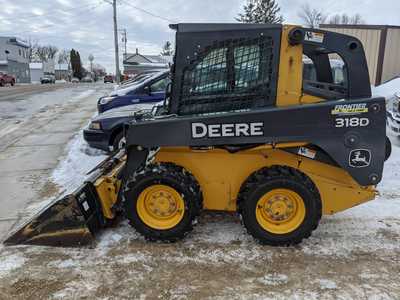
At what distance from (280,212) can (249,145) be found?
721mm

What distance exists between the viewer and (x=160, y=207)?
13.9ft

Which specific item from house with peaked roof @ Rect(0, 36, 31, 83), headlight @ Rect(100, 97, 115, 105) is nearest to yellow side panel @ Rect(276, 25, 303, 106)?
headlight @ Rect(100, 97, 115, 105)

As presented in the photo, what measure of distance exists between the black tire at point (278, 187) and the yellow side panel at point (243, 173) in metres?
0.15

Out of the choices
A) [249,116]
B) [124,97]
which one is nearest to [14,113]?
[124,97]

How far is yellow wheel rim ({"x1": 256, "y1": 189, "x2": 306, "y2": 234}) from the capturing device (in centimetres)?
407

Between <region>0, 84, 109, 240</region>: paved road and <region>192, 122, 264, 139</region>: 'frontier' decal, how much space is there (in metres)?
2.41

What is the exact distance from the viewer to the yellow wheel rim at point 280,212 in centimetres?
407

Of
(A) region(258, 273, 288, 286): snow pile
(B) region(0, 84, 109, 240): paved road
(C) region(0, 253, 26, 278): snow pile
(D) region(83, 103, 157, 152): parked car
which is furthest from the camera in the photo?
(D) region(83, 103, 157, 152): parked car

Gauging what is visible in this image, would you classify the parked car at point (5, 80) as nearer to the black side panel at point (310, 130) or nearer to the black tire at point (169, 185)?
the black tire at point (169, 185)

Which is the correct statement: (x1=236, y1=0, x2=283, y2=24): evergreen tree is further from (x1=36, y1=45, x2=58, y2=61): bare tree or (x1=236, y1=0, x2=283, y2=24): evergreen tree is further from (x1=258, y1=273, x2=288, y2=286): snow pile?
(x1=36, y1=45, x2=58, y2=61): bare tree

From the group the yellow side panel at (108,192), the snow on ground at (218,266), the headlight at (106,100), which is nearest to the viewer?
the snow on ground at (218,266)

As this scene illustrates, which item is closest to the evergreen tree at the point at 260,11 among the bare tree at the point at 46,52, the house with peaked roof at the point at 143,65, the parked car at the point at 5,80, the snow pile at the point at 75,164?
the house with peaked roof at the point at 143,65

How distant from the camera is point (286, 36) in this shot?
12.7 ft

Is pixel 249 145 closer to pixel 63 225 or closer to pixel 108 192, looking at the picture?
pixel 108 192
